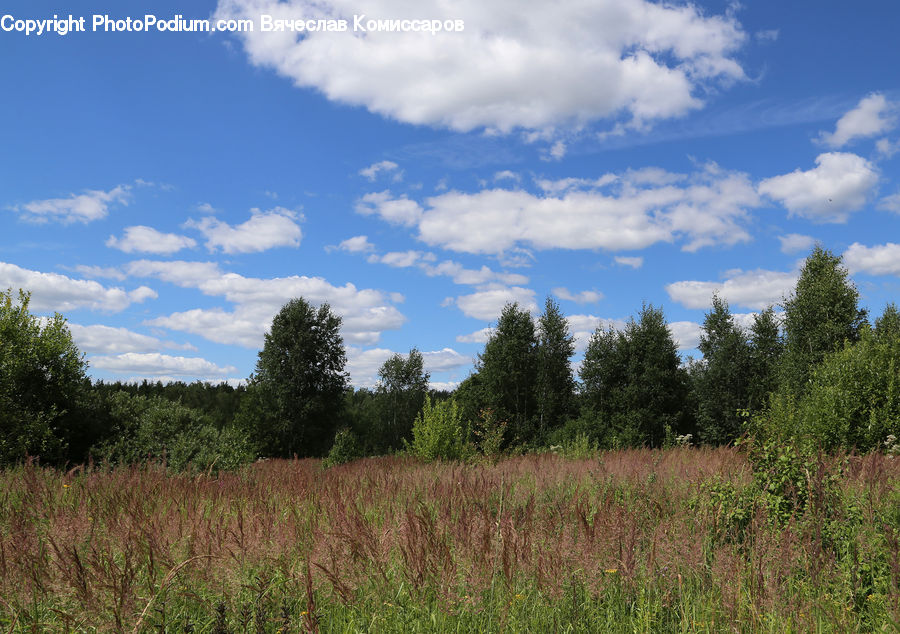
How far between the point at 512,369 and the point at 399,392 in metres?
24.4

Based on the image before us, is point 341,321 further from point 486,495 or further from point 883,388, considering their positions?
point 486,495

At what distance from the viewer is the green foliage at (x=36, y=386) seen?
15.2m

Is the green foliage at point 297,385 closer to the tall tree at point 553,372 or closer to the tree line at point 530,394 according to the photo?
the tree line at point 530,394

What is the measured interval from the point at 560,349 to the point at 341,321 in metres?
14.0

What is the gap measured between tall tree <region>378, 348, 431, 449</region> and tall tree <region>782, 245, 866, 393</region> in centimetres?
3271

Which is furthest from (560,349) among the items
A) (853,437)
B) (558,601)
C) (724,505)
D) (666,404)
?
(558,601)

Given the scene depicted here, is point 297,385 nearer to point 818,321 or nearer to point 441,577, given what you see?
point 818,321

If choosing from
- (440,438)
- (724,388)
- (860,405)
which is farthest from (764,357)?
(440,438)

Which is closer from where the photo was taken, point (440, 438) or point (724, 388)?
point (440, 438)

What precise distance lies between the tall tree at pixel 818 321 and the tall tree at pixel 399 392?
3271 centimetres

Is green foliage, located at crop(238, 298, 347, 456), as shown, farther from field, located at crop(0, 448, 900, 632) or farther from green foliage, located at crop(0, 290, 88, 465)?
field, located at crop(0, 448, 900, 632)

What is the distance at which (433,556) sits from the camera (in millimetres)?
3406

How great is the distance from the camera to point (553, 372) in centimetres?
2981

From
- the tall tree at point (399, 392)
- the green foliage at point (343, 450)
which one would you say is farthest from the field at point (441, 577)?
the tall tree at point (399, 392)
